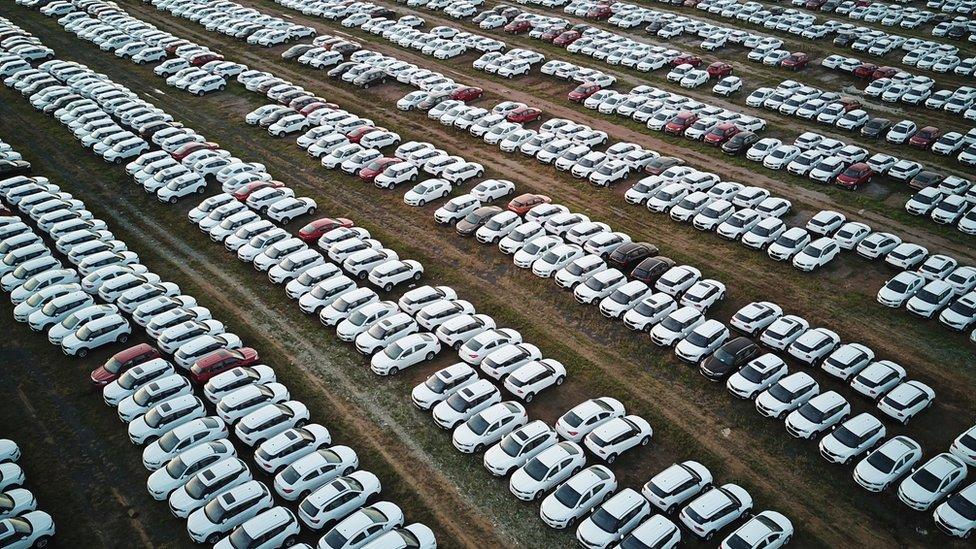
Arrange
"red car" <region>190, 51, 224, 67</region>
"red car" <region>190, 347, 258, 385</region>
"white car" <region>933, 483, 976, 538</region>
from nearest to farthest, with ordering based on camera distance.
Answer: "white car" <region>933, 483, 976, 538</region>
"red car" <region>190, 347, 258, 385</region>
"red car" <region>190, 51, 224, 67</region>

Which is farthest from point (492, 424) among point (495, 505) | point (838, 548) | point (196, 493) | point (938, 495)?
point (938, 495)

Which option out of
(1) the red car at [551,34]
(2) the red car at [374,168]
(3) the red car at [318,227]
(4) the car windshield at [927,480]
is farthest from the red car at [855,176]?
(1) the red car at [551,34]

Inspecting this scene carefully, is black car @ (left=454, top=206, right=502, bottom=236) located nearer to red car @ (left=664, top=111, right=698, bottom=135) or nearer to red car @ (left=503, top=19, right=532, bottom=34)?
red car @ (left=664, top=111, right=698, bottom=135)

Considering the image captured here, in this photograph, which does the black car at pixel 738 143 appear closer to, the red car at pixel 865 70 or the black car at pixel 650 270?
the black car at pixel 650 270

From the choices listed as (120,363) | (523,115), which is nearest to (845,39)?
(523,115)

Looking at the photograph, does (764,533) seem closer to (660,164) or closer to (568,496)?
(568,496)

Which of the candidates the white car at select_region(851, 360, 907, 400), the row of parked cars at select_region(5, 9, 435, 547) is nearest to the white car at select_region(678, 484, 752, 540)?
the white car at select_region(851, 360, 907, 400)

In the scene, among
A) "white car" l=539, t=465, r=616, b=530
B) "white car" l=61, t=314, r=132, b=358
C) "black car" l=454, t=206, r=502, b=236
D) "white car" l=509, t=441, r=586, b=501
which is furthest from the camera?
"black car" l=454, t=206, r=502, b=236
